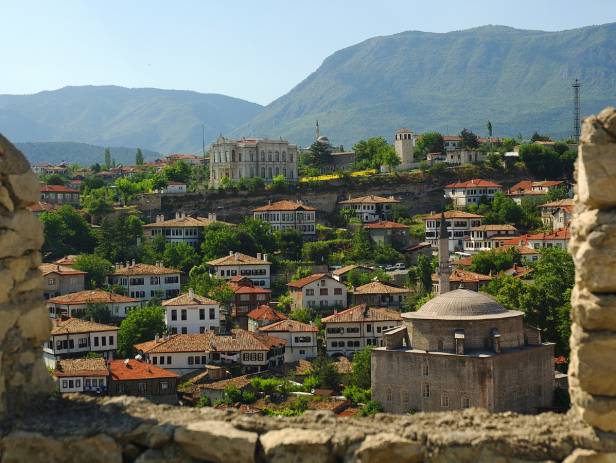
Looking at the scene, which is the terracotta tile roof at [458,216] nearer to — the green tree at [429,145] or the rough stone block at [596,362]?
the green tree at [429,145]

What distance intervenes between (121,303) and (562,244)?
937 inches

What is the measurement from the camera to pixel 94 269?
202 feet

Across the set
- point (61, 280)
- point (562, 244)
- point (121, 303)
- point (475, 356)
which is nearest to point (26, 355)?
point (475, 356)

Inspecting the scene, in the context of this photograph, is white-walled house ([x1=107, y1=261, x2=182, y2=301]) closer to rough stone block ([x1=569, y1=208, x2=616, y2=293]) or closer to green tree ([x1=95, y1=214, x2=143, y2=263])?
green tree ([x1=95, y1=214, x2=143, y2=263])

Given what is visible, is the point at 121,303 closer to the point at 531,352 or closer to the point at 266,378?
the point at 266,378

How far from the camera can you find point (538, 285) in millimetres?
→ 46188

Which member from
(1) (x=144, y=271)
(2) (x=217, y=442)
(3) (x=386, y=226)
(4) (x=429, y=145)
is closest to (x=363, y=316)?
(1) (x=144, y=271)

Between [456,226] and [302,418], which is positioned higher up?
[302,418]

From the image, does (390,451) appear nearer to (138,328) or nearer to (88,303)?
(138,328)

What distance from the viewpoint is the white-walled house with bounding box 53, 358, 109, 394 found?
130 feet

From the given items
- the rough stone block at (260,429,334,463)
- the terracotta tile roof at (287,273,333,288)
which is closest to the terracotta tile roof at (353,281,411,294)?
the terracotta tile roof at (287,273,333,288)

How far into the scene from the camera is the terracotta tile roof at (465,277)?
182 ft

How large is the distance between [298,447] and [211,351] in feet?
130

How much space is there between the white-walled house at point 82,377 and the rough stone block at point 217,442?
32.6 meters
